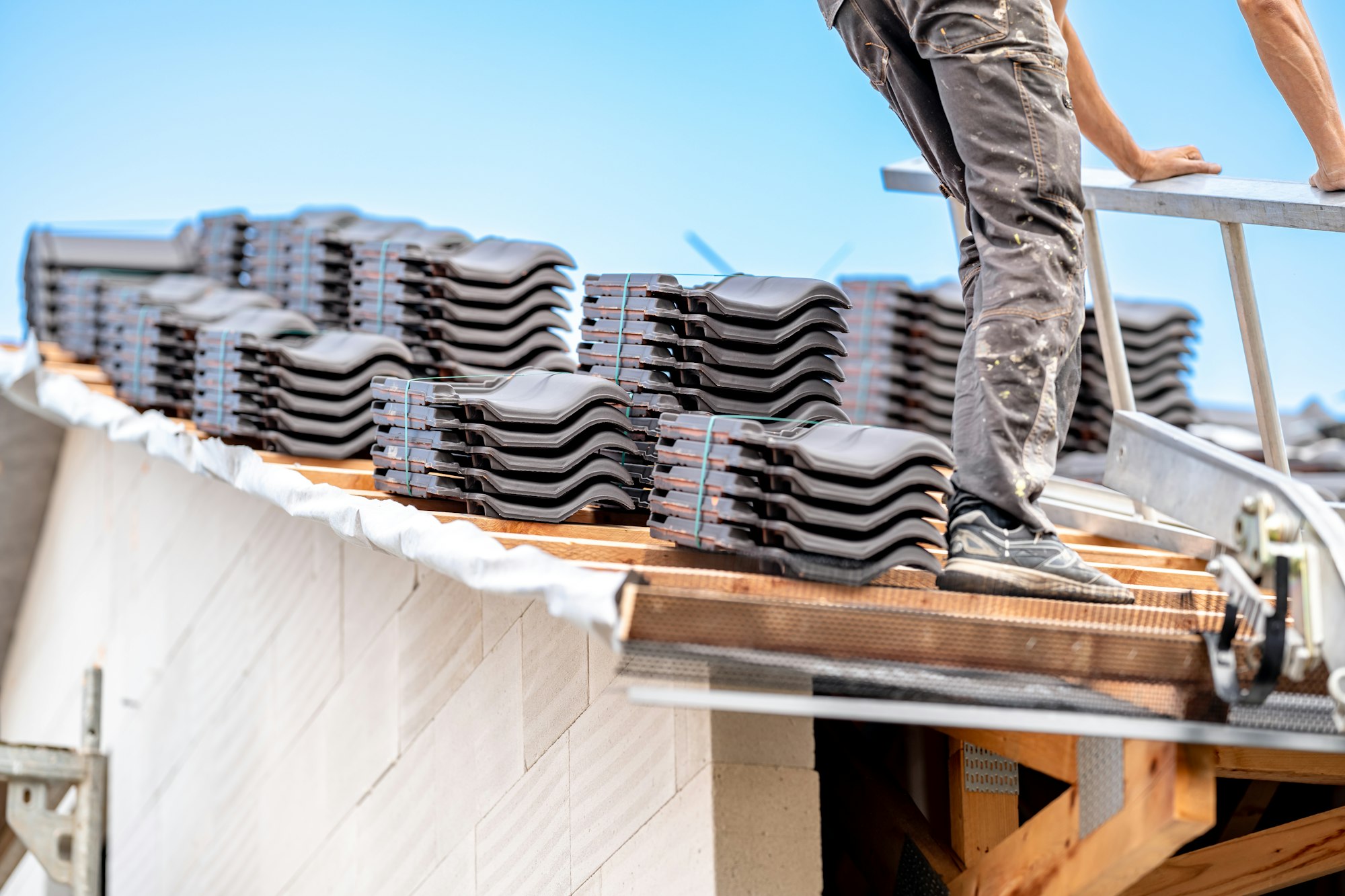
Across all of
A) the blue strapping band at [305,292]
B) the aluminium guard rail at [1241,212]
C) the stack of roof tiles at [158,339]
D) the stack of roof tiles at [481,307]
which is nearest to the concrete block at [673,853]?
the aluminium guard rail at [1241,212]

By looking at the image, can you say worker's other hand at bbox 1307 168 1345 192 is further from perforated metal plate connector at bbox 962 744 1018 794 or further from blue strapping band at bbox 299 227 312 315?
blue strapping band at bbox 299 227 312 315

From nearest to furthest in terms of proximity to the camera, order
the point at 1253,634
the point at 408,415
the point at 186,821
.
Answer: the point at 1253,634
the point at 408,415
the point at 186,821

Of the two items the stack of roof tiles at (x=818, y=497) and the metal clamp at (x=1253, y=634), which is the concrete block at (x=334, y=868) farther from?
the metal clamp at (x=1253, y=634)

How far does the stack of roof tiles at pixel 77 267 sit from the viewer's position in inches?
307

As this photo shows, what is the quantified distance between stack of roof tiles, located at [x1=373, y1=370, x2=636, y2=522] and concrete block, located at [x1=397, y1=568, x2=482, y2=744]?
0.50 meters

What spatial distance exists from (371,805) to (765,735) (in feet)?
7.15

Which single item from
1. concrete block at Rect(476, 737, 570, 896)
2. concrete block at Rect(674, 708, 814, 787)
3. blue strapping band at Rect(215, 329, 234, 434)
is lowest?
concrete block at Rect(476, 737, 570, 896)

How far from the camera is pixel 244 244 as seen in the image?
884 centimetres

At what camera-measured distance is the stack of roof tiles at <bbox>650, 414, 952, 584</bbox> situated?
2.79 meters

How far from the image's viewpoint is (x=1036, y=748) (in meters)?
2.95

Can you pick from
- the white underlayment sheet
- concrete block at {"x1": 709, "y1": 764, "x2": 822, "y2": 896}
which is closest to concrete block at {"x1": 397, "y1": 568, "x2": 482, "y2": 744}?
the white underlayment sheet

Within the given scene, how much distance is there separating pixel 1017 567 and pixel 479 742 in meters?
1.86

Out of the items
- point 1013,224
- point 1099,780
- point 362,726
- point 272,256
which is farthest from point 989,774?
point 272,256

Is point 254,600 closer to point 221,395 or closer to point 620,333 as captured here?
point 221,395
